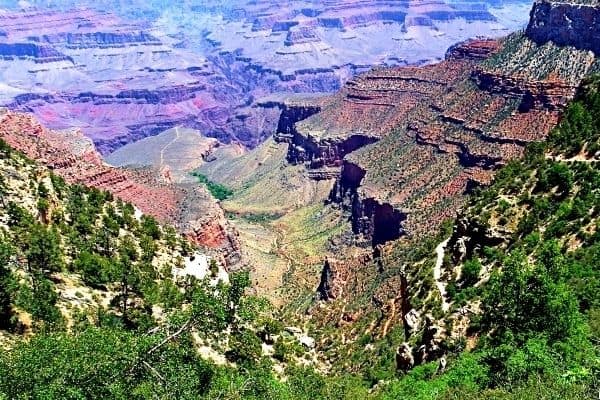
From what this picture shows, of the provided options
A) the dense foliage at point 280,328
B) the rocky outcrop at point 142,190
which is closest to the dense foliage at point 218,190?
the rocky outcrop at point 142,190

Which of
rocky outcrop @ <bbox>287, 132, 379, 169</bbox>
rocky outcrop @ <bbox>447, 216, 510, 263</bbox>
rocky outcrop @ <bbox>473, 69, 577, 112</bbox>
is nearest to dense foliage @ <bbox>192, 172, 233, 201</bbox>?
rocky outcrop @ <bbox>287, 132, 379, 169</bbox>

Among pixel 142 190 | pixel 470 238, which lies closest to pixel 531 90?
pixel 142 190

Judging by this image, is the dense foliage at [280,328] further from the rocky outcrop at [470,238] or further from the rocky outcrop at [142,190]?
the rocky outcrop at [142,190]

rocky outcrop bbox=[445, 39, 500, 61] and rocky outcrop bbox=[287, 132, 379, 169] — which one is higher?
rocky outcrop bbox=[445, 39, 500, 61]

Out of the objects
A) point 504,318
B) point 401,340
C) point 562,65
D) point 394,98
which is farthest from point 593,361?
point 394,98

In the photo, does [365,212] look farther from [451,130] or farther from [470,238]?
[470,238]

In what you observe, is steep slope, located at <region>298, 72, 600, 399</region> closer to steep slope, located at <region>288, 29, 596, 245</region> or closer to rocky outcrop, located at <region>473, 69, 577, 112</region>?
steep slope, located at <region>288, 29, 596, 245</region>
